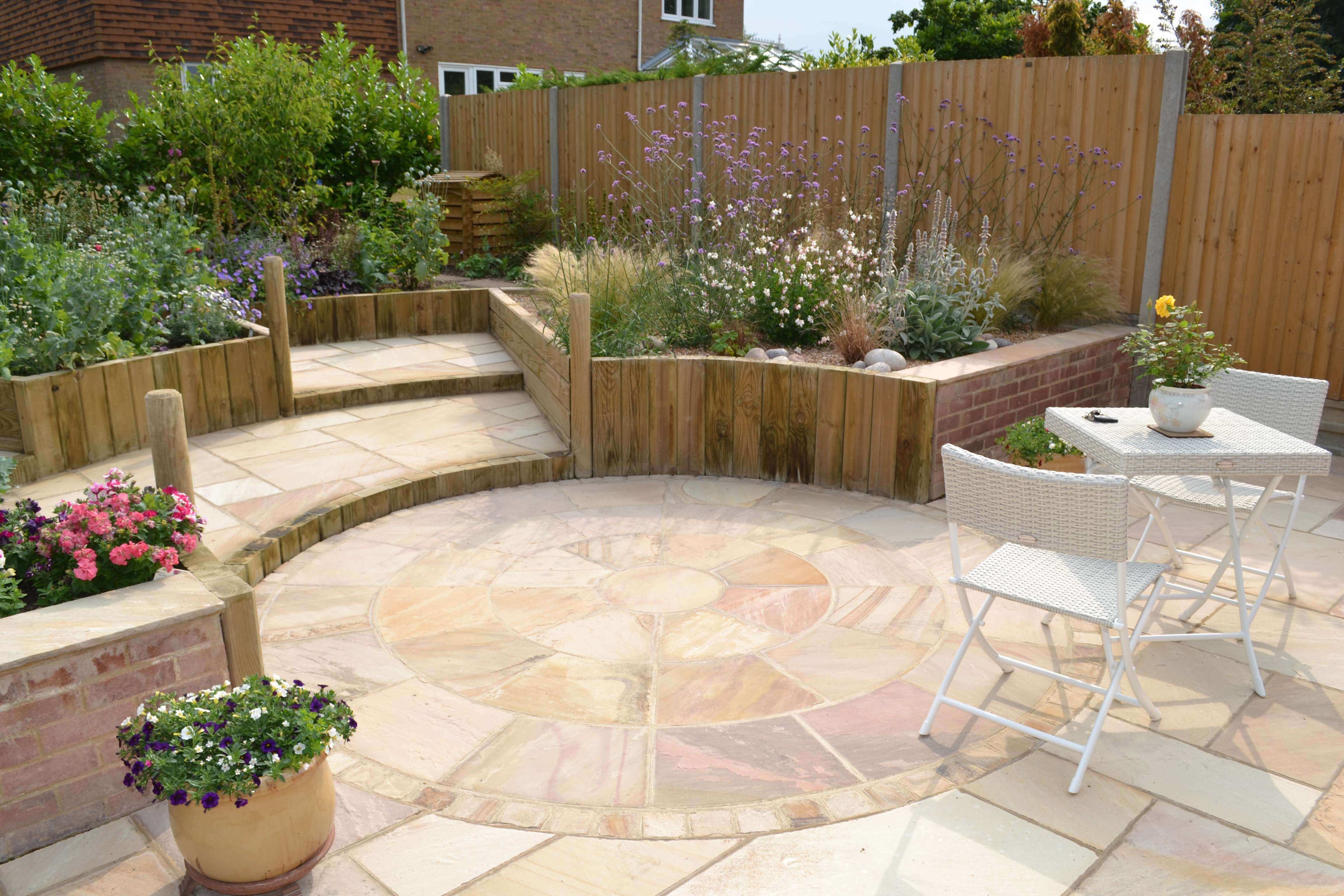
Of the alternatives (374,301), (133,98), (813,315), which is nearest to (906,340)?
(813,315)

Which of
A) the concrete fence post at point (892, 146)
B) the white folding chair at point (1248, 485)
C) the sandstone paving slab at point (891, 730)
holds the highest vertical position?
the concrete fence post at point (892, 146)

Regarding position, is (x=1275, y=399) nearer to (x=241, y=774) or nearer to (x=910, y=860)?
(x=910, y=860)

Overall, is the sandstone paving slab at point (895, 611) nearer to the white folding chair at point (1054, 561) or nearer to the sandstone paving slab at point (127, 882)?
the white folding chair at point (1054, 561)

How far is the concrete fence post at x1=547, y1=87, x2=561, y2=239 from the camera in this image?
1114 cm

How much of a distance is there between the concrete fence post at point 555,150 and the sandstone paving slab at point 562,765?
829 cm

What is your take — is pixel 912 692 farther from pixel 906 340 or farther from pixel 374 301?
pixel 374 301

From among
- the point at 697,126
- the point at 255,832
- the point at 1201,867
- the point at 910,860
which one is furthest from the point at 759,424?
the point at 697,126

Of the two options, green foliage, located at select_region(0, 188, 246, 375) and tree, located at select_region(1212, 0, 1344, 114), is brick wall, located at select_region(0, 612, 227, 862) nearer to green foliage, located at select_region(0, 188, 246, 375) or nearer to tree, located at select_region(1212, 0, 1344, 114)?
green foliage, located at select_region(0, 188, 246, 375)

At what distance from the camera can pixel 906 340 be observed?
6340 millimetres

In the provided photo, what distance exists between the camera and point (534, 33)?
19.5 m

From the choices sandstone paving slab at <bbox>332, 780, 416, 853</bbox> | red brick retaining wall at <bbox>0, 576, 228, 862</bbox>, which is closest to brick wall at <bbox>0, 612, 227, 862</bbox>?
red brick retaining wall at <bbox>0, 576, 228, 862</bbox>

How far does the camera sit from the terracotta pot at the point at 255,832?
2.54 metres

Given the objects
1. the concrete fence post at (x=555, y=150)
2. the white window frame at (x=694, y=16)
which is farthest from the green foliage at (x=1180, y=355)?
the white window frame at (x=694, y=16)

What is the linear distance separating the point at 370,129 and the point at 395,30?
6.71 metres
